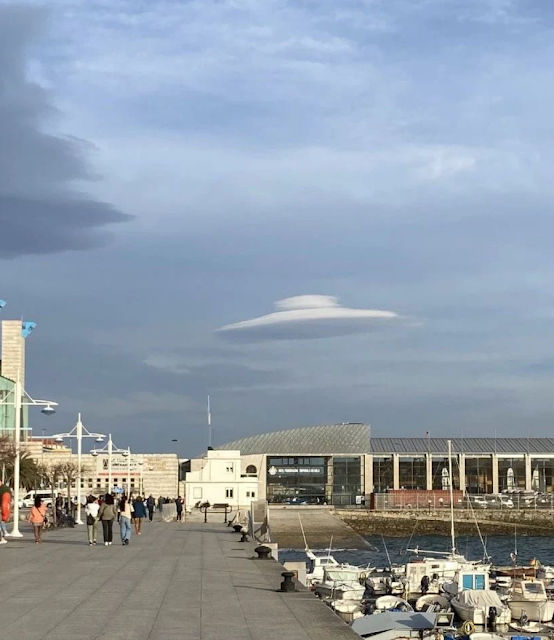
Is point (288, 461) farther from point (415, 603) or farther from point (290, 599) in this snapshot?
point (290, 599)

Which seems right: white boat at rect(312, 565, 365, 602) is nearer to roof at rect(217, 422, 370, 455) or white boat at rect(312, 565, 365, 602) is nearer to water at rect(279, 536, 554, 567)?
water at rect(279, 536, 554, 567)

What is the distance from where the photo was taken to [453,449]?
499ft

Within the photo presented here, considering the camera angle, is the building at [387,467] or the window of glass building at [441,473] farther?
the window of glass building at [441,473]

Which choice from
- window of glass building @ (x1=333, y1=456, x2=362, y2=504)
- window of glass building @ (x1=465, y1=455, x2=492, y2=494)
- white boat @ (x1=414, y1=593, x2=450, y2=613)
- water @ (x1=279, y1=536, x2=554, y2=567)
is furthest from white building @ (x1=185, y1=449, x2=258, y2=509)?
white boat @ (x1=414, y1=593, x2=450, y2=613)

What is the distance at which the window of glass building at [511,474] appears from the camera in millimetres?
151500

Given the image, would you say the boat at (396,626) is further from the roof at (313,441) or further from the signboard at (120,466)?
the roof at (313,441)

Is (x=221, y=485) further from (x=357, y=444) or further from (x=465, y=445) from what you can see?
(x=465, y=445)

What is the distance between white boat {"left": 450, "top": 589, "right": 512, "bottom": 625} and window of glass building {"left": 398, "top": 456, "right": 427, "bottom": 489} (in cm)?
10357

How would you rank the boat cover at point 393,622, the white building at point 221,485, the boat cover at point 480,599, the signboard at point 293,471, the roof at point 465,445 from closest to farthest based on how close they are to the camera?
the boat cover at point 393,622 < the boat cover at point 480,599 < the white building at point 221,485 < the signboard at point 293,471 < the roof at point 465,445

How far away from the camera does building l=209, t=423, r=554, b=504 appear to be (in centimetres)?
14812

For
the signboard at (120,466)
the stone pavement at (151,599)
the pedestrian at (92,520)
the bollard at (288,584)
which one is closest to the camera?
the stone pavement at (151,599)

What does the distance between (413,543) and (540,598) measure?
66.5 meters

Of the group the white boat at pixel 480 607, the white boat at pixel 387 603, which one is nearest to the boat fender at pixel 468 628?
the white boat at pixel 480 607

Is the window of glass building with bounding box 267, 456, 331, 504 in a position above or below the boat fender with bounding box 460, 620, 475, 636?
above
